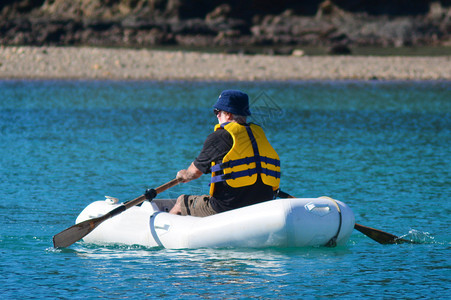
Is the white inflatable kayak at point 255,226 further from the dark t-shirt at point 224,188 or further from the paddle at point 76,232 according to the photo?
the paddle at point 76,232

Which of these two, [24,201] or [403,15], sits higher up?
[403,15]

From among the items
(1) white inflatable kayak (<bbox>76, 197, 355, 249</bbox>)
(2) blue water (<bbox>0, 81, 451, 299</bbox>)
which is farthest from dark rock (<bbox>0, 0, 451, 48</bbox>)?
(1) white inflatable kayak (<bbox>76, 197, 355, 249</bbox>)

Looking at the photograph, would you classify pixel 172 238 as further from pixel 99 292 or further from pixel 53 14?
pixel 53 14

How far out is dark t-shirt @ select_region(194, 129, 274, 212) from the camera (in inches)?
294

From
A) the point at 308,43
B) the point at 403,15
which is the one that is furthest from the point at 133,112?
the point at 403,15

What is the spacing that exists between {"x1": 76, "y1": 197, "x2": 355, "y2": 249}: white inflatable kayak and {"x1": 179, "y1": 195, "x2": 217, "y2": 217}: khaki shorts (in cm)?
10

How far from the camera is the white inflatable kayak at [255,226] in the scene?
738cm

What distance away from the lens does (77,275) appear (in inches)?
285

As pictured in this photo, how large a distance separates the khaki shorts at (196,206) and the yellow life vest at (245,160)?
1.25ft

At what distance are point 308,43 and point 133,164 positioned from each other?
A: 126 ft

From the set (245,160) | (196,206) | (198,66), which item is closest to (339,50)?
(198,66)

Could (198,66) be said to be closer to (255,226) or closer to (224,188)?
(224,188)

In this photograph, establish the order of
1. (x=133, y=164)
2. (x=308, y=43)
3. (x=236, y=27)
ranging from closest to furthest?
1. (x=133, y=164)
2. (x=308, y=43)
3. (x=236, y=27)

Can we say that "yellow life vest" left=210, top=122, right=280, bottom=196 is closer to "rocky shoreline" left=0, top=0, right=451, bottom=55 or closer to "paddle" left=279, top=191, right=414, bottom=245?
"paddle" left=279, top=191, right=414, bottom=245
